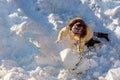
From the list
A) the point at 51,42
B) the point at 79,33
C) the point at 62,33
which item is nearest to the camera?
the point at 79,33

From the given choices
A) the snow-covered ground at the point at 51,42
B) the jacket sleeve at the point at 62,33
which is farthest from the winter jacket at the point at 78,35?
the snow-covered ground at the point at 51,42

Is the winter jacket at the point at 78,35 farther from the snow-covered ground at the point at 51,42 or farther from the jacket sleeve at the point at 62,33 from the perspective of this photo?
the snow-covered ground at the point at 51,42

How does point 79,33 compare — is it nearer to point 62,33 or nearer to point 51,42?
point 62,33

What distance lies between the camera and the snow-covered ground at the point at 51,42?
5023 mm

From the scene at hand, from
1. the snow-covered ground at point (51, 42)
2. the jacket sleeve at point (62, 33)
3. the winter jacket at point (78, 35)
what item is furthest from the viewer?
the jacket sleeve at point (62, 33)

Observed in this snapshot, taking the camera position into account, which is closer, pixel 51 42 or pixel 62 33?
pixel 62 33

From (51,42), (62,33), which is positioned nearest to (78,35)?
(62,33)

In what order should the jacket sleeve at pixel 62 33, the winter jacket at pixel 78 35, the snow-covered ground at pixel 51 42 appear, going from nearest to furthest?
the snow-covered ground at pixel 51 42 < the winter jacket at pixel 78 35 < the jacket sleeve at pixel 62 33

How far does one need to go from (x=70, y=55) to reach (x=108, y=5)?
1.41 meters

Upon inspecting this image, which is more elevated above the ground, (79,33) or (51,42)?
(51,42)

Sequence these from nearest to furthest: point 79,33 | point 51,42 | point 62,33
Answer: point 79,33
point 62,33
point 51,42

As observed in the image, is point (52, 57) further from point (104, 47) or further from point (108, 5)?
point (108, 5)

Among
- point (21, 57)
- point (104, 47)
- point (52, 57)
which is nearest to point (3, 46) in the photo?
point (21, 57)

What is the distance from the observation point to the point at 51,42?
18.1 ft
